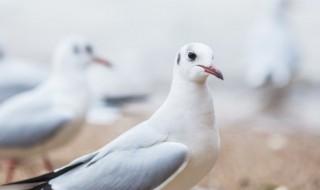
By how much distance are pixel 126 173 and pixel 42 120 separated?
154 centimetres

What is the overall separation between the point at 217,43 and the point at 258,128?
9.64 ft

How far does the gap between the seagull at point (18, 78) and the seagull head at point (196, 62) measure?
8.97ft

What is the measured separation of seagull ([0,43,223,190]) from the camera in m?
3.28

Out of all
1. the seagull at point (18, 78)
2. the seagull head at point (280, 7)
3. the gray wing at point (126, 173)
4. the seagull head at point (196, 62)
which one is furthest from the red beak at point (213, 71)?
the seagull head at point (280, 7)

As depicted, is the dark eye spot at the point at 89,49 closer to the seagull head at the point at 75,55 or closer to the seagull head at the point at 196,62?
the seagull head at the point at 75,55

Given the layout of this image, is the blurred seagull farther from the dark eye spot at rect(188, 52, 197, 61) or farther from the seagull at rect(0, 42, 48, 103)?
the dark eye spot at rect(188, 52, 197, 61)

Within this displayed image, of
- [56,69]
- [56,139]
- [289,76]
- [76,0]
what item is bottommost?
[56,139]

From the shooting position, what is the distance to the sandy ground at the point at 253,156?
495cm

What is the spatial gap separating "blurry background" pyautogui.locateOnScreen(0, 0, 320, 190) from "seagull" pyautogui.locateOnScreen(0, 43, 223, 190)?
1415 millimetres

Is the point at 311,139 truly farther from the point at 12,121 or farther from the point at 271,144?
the point at 12,121

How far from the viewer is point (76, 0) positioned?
11312mm

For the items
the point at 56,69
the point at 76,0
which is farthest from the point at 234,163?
the point at 76,0

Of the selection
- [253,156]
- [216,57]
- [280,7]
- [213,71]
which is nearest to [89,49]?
[253,156]

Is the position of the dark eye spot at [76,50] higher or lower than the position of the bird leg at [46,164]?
higher
